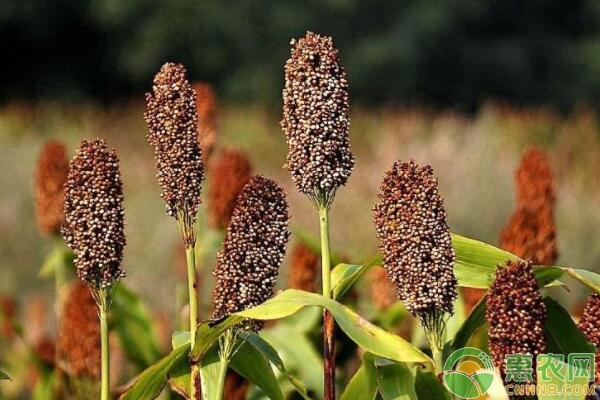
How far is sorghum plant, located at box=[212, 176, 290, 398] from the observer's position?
5.69ft

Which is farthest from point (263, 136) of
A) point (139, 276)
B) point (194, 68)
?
point (194, 68)

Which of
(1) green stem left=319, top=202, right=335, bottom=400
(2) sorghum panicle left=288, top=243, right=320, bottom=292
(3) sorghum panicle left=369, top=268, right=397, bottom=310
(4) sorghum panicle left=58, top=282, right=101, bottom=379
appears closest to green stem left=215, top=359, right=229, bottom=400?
(1) green stem left=319, top=202, right=335, bottom=400

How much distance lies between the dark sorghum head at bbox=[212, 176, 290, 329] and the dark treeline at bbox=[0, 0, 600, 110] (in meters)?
21.8

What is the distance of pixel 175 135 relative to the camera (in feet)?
5.70

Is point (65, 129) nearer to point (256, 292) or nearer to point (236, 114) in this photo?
point (236, 114)

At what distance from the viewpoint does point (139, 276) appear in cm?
750

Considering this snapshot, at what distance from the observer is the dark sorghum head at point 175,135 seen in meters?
1.74

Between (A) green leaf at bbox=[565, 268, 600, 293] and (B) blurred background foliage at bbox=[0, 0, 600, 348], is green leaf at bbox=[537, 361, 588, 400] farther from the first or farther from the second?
(B) blurred background foliage at bbox=[0, 0, 600, 348]

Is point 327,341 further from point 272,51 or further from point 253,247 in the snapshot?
point 272,51

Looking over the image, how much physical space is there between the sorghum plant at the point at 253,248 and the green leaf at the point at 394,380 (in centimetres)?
18

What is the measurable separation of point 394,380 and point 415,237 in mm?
196

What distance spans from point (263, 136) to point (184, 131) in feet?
44.3

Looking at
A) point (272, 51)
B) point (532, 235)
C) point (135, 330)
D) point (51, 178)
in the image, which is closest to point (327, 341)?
point (532, 235)

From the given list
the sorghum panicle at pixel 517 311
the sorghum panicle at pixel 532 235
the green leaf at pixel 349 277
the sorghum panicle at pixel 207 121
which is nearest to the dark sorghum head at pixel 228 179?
the sorghum panicle at pixel 207 121
